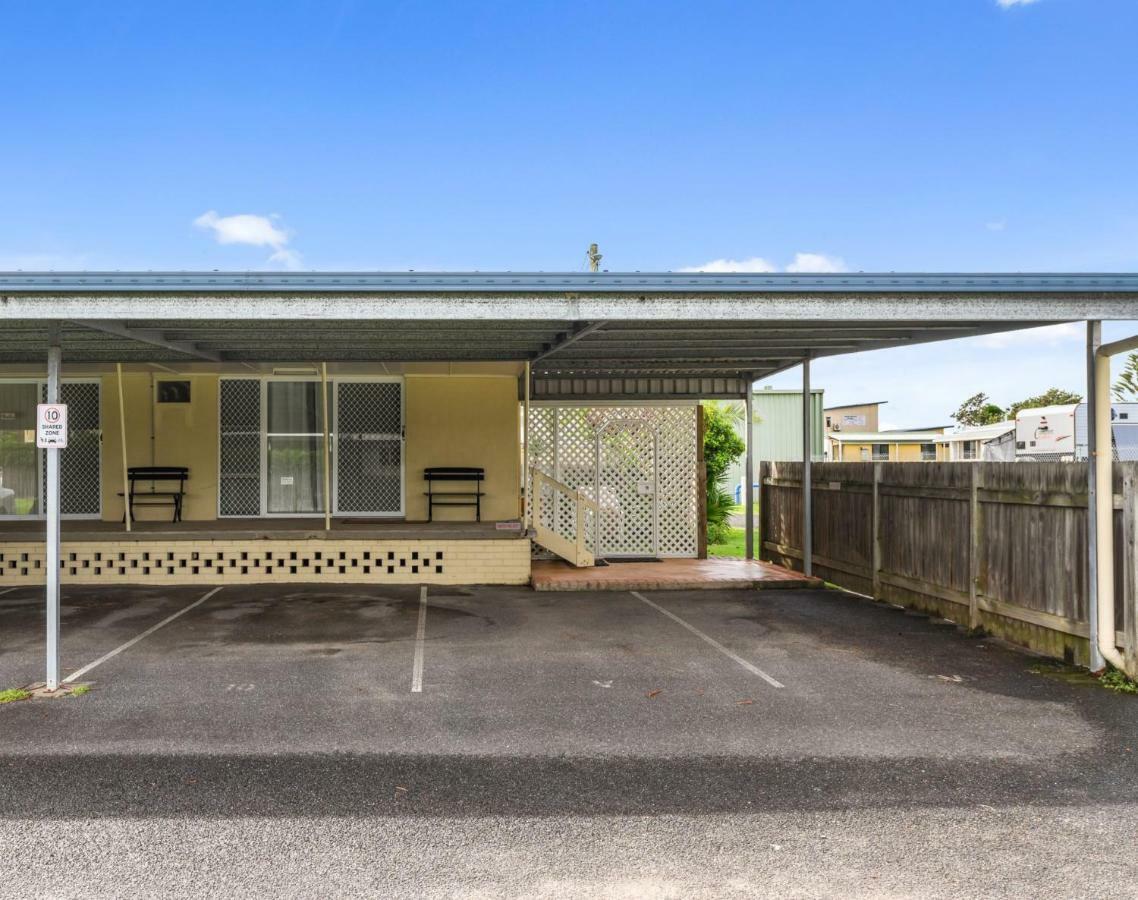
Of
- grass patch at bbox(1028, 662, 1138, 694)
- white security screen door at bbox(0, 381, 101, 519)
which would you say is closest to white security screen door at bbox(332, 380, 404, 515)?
white security screen door at bbox(0, 381, 101, 519)

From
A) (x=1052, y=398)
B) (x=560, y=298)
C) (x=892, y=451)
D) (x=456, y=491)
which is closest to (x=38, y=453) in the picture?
(x=456, y=491)

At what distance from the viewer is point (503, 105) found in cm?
2281

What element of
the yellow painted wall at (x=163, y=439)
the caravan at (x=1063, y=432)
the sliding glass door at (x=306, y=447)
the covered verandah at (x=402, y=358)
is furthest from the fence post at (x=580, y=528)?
the caravan at (x=1063, y=432)

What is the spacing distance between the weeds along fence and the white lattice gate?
94.3 inches

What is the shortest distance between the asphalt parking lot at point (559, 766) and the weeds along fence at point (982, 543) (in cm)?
48

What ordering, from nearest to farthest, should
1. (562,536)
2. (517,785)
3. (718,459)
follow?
(517,785) → (562,536) → (718,459)

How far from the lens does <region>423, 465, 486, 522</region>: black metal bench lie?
11945mm

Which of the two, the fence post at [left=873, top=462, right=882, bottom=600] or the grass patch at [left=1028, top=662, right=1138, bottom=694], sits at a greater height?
the fence post at [left=873, top=462, right=882, bottom=600]

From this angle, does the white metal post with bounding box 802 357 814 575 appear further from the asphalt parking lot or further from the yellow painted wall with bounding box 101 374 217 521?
the yellow painted wall with bounding box 101 374 217 521

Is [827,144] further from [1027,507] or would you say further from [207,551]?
[207,551]

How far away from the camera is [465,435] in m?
12.2

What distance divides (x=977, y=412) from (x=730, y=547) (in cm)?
4602

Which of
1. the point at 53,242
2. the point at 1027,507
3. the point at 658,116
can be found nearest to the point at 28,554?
the point at 1027,507

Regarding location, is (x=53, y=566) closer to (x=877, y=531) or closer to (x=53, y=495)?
(x=53, y=495)
